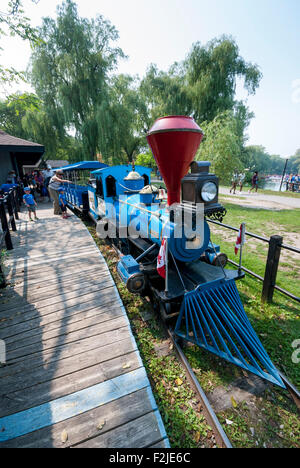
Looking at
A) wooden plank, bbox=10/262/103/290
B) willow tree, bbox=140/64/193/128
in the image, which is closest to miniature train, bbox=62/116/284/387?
wooden plank, bbox=10/262/103/290

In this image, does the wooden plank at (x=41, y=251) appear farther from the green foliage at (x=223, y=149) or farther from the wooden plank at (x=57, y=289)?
the green foliage at (x=223, y=149)

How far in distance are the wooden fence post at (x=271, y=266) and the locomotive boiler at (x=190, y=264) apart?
2.43 ft

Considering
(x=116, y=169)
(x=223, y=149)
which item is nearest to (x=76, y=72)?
(x=223, y=149)

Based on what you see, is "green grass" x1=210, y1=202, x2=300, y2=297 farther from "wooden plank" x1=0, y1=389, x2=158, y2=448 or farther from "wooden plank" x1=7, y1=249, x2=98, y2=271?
"wooden plank" x1=7, y1=249, x2=98, y2=271

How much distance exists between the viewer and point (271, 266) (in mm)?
3650

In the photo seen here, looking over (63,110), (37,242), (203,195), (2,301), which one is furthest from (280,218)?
(63,110)

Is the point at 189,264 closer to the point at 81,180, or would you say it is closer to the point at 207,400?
the point at 207,400

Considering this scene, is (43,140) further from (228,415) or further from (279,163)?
(279,163)

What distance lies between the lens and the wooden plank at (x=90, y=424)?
74.5 inches

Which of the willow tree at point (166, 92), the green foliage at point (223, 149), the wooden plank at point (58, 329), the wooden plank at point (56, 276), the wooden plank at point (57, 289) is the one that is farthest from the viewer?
the willow tree at point (166, 92)

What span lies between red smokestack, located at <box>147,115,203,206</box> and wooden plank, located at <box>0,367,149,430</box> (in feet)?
7.90

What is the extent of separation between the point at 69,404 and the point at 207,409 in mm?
1407

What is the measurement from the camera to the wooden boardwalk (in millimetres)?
1967

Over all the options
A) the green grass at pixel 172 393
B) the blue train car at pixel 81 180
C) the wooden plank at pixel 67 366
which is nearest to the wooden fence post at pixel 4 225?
the wooden plank at pixel 67 366
